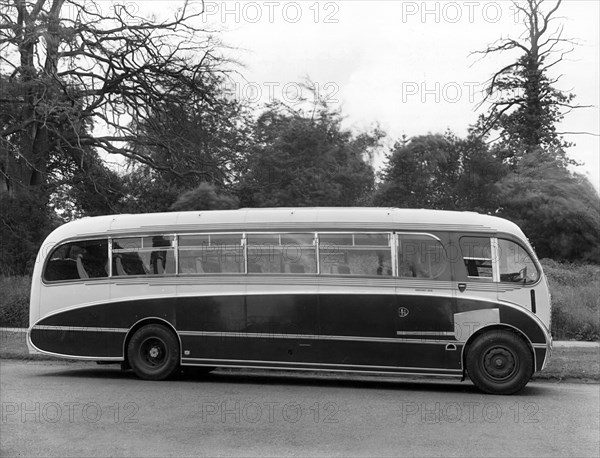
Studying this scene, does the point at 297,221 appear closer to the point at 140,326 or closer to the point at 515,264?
the point at 140,326

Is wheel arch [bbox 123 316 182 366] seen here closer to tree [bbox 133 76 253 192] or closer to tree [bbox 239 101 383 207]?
tree [bbox 239 101 383 207]

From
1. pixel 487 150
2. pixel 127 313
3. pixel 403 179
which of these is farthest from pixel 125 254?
pixel 487 150

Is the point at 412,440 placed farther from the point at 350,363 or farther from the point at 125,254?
the point at 125,254

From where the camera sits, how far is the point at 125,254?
46.7 ft

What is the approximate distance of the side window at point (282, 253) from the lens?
522 inches

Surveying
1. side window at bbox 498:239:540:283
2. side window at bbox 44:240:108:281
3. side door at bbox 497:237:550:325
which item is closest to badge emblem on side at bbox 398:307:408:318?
side door at bbox 497:237:550:325

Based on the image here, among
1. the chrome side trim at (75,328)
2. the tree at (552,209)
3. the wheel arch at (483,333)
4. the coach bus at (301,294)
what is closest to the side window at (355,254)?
the coach bus at (301,294)

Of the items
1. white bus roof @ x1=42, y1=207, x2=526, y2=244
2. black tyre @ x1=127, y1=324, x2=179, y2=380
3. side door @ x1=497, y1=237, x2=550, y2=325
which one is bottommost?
black tyre @ x1=127, y1=324, x2=179, y2=380

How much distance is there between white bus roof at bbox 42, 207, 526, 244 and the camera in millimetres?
12930

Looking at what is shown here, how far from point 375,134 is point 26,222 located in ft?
47.2

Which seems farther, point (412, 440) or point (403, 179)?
point (403, 179)

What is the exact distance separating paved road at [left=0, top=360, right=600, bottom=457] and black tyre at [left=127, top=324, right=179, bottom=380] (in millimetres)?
311

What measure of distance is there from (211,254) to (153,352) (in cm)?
197

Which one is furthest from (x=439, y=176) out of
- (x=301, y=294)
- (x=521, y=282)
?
(x=301, y=294)
